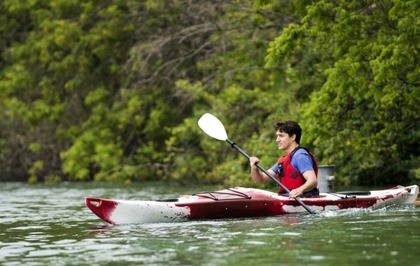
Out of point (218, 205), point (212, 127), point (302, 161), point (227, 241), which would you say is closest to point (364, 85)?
point (212, 127)

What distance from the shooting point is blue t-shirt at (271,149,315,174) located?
10711 millimetres

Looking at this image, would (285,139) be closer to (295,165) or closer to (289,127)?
(289,127)

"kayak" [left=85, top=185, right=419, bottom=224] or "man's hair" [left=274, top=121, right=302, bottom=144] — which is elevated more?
"man's hair" [left=274, top=121, right=302, bottom=144]

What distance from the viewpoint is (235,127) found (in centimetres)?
2089

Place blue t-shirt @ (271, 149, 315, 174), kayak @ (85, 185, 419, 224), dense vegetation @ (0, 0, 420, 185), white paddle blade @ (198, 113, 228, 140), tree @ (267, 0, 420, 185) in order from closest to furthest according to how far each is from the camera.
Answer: kayak @ (85, 185, 419, 224), blue t-shirt @ (271, 149, 315, 174), white paddle blade @ (198, 113, 228, 140), tree @ (267, 0, 420, 185), dense vegetation @ (0, 0, 420, 185)

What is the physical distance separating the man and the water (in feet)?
1.22

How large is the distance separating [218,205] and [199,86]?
40.1 ft

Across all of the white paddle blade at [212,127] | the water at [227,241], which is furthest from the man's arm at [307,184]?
the white paddle blade at [212,127]

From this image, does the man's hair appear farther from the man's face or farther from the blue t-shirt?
the blue t-shirt

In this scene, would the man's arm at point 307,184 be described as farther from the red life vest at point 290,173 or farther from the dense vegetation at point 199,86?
the dense vegetation at point 199,86

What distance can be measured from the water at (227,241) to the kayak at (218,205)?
6.8 inches

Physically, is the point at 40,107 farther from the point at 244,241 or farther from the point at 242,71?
the point at 244,241

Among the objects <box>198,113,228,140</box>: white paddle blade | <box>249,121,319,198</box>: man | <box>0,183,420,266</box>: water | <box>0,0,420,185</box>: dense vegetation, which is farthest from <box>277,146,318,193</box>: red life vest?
<box>0,0,420,185</box>: dense vegetation

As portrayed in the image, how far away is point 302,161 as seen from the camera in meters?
10.7
